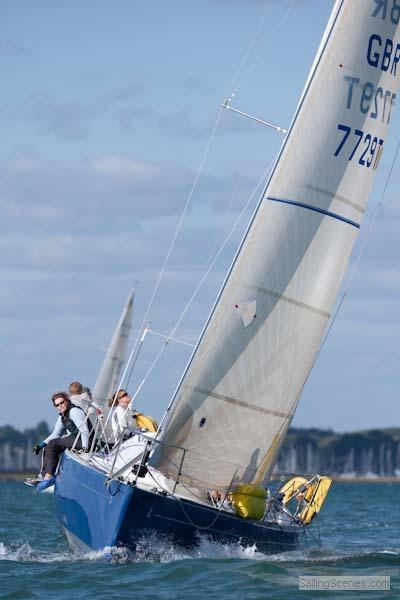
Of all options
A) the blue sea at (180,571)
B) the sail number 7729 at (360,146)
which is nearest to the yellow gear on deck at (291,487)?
the blue sea at (180,571)

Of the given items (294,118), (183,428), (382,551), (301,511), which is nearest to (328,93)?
(294,118)

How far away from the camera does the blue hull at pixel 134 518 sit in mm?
14688

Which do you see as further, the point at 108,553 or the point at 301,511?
the point at 301,511

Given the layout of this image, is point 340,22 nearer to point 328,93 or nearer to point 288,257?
point 328,93

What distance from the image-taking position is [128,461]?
15133mm

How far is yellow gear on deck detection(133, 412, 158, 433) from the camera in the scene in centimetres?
1781

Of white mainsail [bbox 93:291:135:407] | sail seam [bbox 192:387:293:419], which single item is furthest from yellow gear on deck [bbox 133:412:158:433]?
white mainsail [bbox 93:291:135:407]

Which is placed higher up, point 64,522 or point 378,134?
point 378,134

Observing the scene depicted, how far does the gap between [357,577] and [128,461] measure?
2.94m

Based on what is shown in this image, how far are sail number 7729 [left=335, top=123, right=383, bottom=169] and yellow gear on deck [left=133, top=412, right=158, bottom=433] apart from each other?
4.46 metres

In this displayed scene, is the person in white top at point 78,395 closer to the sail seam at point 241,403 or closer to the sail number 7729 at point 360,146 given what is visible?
the sail seam at point 241,403

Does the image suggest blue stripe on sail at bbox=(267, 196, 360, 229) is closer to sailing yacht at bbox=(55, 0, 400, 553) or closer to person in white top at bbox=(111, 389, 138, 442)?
sailing yacht at bbox=(55, 0, 400, 553)

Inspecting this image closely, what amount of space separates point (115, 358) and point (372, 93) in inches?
920

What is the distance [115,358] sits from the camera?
129 feet
